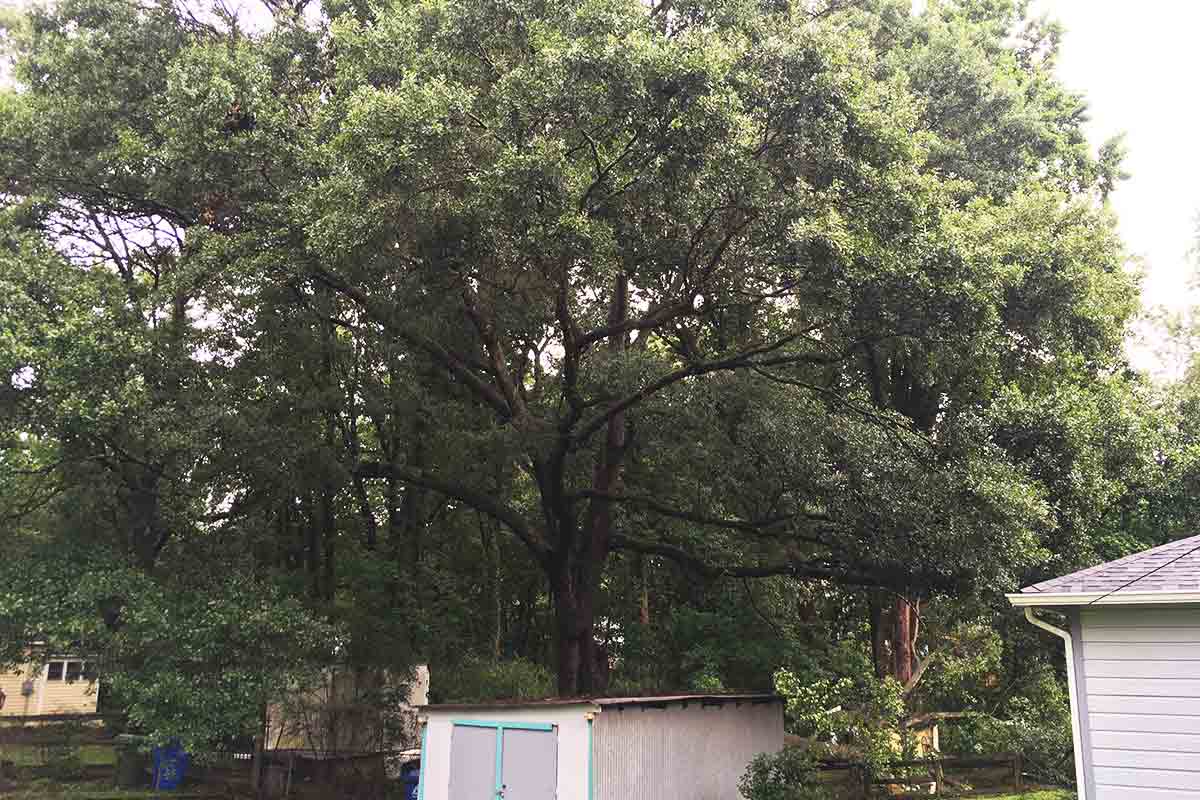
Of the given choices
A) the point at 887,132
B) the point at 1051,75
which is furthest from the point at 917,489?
the point at 1051,75

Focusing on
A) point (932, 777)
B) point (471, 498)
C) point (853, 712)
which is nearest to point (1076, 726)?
point (853, 712)

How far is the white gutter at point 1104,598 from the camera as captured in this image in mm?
5949

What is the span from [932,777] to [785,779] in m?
4.24

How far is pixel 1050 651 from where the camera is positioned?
42.8 feet

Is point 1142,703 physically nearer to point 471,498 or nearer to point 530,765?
point 530,765

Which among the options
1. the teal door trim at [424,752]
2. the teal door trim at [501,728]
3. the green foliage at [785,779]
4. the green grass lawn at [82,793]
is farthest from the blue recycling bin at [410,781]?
the green foliage at [785,779]

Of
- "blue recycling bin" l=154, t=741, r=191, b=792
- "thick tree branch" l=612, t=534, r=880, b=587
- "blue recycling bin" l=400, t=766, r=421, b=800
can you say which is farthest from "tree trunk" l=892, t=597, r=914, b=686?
"blue recycling bin" l=154, t=741, r=191, b=792

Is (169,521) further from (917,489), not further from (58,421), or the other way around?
(917,489)

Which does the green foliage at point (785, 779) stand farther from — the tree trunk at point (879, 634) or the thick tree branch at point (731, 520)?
the tree trunk at point (879, 634)

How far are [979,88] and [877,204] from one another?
6.94 metres

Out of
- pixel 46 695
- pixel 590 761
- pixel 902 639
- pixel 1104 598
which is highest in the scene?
pixel 1104 598

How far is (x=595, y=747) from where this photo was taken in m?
9.91

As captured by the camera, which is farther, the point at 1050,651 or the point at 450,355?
the point at 450,355

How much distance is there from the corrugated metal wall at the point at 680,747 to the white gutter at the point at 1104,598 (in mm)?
5150
